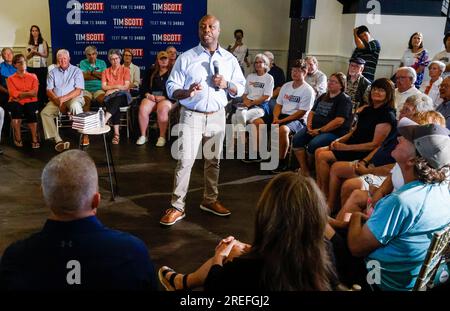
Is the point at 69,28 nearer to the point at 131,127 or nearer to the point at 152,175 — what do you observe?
the point at 131,127

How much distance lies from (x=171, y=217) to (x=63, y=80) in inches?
123

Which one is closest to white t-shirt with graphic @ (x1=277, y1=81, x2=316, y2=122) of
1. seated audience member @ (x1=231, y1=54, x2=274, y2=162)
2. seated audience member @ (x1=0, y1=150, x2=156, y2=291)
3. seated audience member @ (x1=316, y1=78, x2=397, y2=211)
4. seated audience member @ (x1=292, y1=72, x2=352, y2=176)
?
seated audience member @ (x1=292, y1=72, x2=352, y2=176)

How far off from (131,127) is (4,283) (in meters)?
5.04

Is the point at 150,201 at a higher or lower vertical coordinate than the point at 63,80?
lower

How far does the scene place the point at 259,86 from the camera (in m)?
5.39

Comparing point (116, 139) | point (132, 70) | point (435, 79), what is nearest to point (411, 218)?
point (435, 79)

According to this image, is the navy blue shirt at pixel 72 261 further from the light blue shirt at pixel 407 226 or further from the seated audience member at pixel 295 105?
the seated audience member at pixel 295 105

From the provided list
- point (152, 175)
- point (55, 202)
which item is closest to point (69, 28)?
point (152, 175)

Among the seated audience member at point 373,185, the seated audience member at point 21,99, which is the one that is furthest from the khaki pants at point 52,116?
the seated audience member at point 373,185

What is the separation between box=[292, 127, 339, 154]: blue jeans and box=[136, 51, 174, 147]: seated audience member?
6.32 ft

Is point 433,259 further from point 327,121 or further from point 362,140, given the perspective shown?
point 327,121

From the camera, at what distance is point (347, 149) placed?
3646mm

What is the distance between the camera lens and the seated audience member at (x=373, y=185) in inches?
90.7

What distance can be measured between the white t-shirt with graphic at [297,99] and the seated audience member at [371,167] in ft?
4.21
